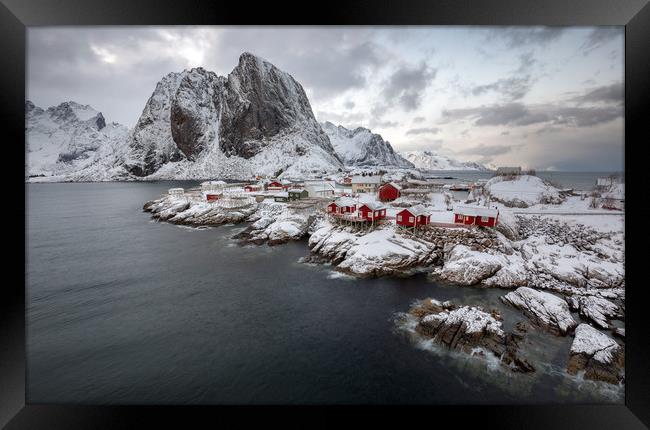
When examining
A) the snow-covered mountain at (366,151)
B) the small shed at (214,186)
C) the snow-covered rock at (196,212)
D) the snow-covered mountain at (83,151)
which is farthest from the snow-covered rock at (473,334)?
the snow-covered mountain at (366,151)

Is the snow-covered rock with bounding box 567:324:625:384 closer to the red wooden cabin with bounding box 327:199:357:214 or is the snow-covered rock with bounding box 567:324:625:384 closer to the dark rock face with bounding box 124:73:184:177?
the red wooden cabin with bounding box 327:199:357:214

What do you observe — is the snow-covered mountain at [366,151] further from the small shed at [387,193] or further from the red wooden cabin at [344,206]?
the red wooden cabin at [344,206]

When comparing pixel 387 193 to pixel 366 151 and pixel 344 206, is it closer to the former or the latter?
pixel 344 206

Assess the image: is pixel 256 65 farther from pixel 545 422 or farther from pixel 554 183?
pixel 545 422

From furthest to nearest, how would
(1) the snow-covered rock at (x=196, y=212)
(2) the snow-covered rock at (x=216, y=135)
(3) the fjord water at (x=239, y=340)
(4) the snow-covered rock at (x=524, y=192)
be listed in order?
(2) the snow-covered rock at (x=216, y=135) → (1) the snow-covered rock at (x=196, y=212) → (4) the snow-covered rock at (x=524, y=192) → (3) the fjord water at (x=239, y=340)

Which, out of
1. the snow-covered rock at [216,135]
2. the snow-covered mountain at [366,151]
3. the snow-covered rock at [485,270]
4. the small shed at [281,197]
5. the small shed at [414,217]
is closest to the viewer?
the snow-covered rock at [485,270]

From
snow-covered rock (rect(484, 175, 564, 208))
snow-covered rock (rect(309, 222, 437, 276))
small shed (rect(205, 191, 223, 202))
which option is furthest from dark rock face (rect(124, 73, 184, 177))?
snow-covered rock (rect(484, 175, 564, 208))

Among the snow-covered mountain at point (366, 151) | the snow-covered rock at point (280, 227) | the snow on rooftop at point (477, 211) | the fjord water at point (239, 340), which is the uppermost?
the snow-covered mountain at point (366, 151)
